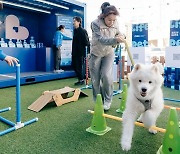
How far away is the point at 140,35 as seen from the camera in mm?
5730

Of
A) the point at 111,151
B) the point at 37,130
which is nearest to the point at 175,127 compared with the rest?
the point at 111,151

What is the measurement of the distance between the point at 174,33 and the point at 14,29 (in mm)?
4796

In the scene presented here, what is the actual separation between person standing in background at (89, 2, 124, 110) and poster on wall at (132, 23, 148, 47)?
3.20 m

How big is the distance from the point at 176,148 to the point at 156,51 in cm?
550

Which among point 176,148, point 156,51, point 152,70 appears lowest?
point 176,148

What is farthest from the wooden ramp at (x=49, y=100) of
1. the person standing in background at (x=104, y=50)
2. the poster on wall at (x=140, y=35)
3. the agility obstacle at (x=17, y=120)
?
the poster on wall at (x=140, y=35)

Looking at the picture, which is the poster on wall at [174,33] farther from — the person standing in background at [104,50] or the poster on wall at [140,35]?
the person standing in background at [104,50]

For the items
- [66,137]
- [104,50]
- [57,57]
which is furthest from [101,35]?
[57,57]

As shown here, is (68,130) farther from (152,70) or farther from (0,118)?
(152,70)

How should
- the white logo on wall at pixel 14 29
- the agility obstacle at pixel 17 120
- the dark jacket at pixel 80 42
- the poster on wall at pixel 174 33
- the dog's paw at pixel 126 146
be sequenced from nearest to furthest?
the dog's paw at pixel 126 146 → the agility obstacle at pixel 17 120 → the poster on wall at pixel 174 33 → the dark jacket at pixel 80 42 → the white logo on wall at pixel 14 29

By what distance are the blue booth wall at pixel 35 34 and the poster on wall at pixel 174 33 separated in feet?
10.3

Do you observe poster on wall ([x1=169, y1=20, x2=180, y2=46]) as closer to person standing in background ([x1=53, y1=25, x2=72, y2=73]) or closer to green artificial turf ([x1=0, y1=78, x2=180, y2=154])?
green artificial turf ([x1=0, y1=78, x2=180, y2=154])

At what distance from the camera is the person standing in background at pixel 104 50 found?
247 centimetres

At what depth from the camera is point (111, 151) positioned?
175 centimetres
